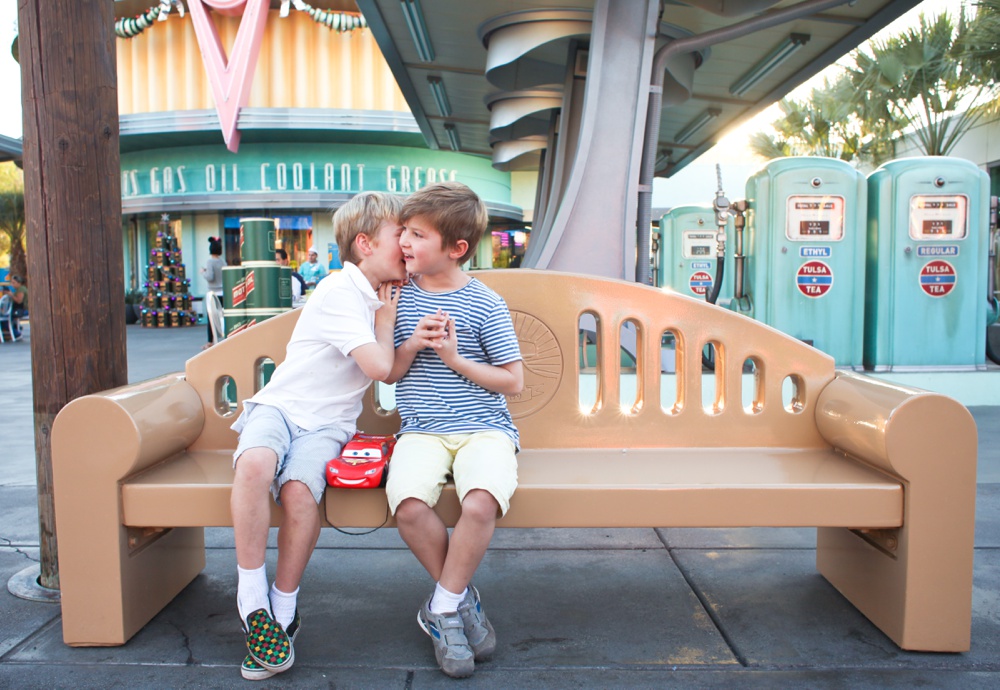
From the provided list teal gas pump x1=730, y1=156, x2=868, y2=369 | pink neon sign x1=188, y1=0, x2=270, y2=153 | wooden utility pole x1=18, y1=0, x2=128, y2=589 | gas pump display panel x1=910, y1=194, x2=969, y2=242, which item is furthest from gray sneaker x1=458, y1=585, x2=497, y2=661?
pink neon sign x1=188, y1=0, x2=270, y2=153

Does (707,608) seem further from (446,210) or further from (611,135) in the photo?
(611,135)

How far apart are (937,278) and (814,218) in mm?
1318

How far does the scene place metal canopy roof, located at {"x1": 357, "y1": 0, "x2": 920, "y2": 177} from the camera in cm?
820

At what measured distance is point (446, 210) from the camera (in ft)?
8.68

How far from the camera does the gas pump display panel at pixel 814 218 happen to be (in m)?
7.52

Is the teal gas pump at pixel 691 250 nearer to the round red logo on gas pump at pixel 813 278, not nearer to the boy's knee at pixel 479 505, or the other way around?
the round red logo on gas pump at pixel 813 278

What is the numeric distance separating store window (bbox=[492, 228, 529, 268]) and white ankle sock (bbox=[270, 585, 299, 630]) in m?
27.5

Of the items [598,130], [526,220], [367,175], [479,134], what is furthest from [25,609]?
[526,220]

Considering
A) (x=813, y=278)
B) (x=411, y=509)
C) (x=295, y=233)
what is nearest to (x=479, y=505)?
(x=411, y=509)

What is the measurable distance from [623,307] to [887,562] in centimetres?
126

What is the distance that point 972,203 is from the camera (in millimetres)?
7484

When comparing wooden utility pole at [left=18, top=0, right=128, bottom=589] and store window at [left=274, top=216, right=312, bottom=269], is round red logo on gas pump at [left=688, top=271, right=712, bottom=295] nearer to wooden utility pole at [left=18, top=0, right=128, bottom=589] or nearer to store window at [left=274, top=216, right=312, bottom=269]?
wooden utility pole at [left=18, top=0, right=128, bottom=589]

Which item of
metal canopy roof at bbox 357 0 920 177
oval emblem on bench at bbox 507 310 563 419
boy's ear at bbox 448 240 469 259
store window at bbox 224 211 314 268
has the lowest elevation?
oval emblem on bench at bbox 507 310 563 419

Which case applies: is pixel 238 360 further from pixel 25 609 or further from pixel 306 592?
pixel 25 609
